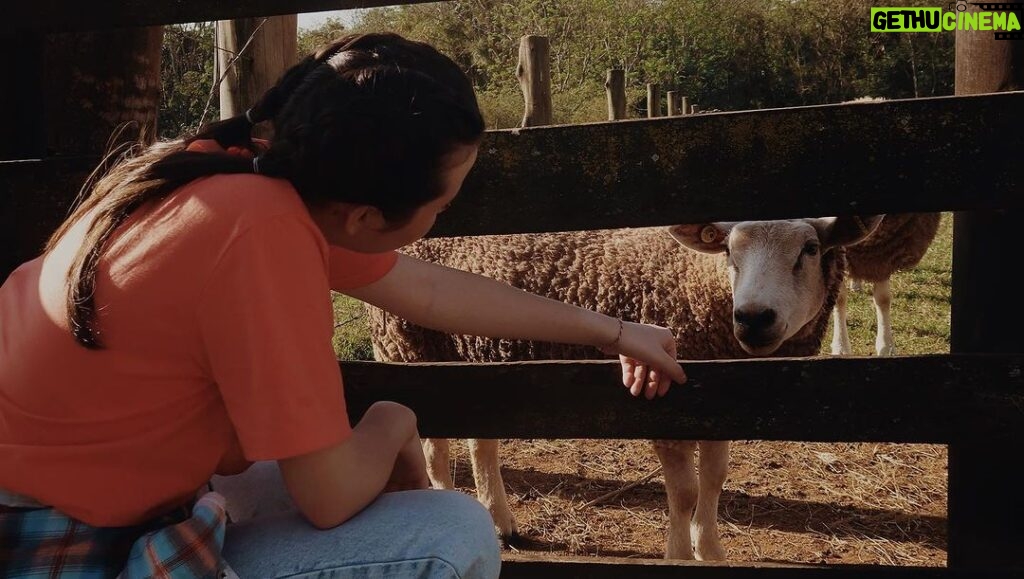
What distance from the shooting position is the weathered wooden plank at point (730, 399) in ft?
6.27

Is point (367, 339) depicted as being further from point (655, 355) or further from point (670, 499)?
point (655, 355)

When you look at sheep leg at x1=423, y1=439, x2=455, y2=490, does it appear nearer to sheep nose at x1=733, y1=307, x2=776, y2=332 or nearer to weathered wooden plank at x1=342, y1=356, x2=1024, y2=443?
sheep nose at x1=733, y1=307, x2=776, y2=332

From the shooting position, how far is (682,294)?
3.68 metres

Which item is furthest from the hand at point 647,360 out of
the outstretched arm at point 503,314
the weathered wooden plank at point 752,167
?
the weathered wooden plank at point 752,167

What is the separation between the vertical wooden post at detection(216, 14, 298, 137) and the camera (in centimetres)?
387

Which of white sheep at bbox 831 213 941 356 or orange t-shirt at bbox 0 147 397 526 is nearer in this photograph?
orange t-shirt at bbox 0 147 397 526

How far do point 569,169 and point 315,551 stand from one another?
90 centimetres

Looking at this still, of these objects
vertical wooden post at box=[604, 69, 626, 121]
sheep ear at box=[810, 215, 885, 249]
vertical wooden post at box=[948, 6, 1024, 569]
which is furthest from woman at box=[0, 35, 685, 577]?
vertical wooden post at box=[604, 69, 626, 121]

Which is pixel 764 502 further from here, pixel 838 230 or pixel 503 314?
pixel 503 314

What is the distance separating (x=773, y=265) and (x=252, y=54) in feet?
7.54

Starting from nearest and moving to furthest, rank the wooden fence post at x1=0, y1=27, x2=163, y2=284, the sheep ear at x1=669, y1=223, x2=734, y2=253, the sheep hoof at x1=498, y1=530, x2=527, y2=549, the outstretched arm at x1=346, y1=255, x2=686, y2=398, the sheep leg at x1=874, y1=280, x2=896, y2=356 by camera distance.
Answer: the outstretched arm at x1=346, y1=255, x2=686, y2=398 → the wooden fence post at x1=0, y1=27, x2=163, y2=284 → the sheep ear at x1=669, y1=223, x2=734, y2=253 → the sheep hoof at x1=498, y1=530, x2=527, y2=549 → the sheep leg at x1=874, y1=280, x2=896, y2=356

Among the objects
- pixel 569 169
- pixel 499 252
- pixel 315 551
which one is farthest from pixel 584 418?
pixel 499 252

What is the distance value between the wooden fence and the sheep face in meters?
1.02

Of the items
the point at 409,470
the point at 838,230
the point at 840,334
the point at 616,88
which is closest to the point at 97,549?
the point at 409,470
